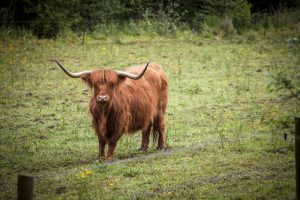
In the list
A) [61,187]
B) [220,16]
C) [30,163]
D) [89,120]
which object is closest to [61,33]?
[220,16]

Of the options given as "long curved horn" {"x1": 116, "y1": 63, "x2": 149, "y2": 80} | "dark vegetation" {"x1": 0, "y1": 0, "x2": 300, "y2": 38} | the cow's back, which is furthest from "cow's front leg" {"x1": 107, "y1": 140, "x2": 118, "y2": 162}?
"dark vegetation" {"x1": 0, "y1": 0, "x2": 300, "y2": 38}

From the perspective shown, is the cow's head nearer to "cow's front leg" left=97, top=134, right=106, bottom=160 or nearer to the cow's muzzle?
the cow's muzzle

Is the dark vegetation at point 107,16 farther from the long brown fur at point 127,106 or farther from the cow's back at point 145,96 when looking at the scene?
the long brown fur at point 127,106

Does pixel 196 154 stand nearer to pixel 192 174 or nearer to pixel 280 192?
pixel 192 174

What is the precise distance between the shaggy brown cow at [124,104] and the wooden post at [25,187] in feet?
12.0

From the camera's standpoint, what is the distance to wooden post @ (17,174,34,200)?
4.81 meters

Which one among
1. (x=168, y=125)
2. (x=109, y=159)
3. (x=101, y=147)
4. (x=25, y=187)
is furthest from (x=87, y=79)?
(x=25, y=187)

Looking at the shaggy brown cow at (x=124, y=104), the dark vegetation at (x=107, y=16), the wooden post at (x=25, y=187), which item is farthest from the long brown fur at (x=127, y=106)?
the dark vegetation at (x=107, y=16)

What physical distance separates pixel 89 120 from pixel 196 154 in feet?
11.8

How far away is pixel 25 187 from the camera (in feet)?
16.0

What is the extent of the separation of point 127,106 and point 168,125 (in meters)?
2.36

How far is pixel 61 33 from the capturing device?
70.2 ft

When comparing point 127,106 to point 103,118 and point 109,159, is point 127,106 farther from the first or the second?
point 109,159

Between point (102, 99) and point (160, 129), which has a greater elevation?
point (102, 99)
